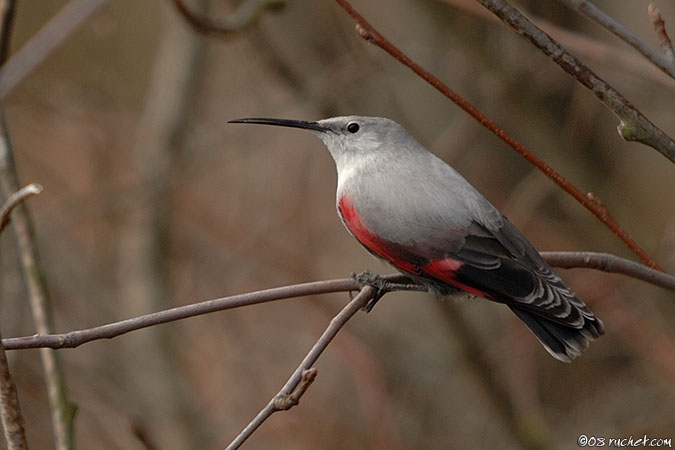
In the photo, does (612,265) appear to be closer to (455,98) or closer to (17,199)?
(455,98)

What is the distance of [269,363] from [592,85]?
4710mm

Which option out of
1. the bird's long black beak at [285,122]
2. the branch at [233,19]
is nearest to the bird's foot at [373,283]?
the bird's long black beak at [285,122]

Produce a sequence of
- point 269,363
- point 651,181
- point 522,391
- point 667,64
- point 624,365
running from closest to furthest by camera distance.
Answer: point 667,64, point 522,391, point 651,181, point 624,365, point 269,363

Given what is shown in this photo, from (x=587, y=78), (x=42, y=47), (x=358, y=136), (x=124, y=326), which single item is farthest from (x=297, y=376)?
(x=42, y=47)

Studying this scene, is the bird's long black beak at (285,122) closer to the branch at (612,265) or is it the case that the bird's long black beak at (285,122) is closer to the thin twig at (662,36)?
the branch at (612,265)

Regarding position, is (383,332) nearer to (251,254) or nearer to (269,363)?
(269,363)

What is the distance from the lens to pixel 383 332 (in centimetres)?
587

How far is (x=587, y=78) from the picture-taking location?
161 centimetres

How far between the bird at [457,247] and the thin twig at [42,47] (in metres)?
0.69

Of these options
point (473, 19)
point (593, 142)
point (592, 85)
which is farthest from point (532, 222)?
point (592, 85)

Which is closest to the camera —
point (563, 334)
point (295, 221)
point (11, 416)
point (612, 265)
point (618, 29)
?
point (11, 416)

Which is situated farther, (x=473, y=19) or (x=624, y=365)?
(x=624, y=365)

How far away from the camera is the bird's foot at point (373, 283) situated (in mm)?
2085

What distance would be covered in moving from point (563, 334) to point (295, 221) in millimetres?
3694
